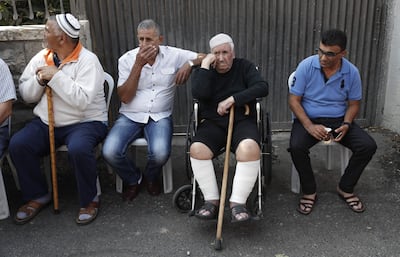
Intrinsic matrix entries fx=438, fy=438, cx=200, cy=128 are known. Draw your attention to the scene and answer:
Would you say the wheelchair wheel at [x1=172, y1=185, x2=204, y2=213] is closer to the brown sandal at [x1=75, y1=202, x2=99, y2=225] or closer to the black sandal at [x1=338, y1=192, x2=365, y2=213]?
the brown sandal at [x1=75, y1=202, x2=99, y2=225]

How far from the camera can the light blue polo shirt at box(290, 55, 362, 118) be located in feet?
11.6

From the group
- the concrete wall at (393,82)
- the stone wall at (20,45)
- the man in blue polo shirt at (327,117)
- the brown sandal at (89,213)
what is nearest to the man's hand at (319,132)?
the man in blue polo shirt at (327,117)

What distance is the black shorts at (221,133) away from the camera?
11.0 ft

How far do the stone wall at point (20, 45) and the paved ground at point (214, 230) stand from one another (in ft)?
3.60

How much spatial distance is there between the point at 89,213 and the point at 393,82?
3446 mm

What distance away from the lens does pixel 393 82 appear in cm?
475

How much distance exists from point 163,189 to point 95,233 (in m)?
0.81

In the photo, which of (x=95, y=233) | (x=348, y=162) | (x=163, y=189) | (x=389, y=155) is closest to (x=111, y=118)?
(x=163, y=189)

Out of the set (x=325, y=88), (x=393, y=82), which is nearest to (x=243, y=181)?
(x=325, y=88)

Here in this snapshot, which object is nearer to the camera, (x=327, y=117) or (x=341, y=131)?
(x=341, y=131)

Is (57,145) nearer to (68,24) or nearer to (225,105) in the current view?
(68,24)

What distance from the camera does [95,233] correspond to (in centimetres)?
331

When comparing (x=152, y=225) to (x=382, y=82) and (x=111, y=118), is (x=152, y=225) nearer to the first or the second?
(x=111, y=118)

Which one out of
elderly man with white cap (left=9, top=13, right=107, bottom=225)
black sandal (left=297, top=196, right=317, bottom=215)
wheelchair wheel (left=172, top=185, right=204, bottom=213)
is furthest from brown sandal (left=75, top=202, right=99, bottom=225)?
black sandal (left=297, top=196, right=317, bottom=215)
